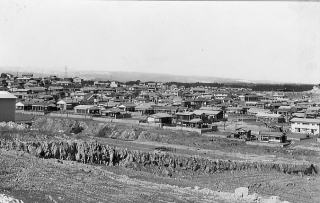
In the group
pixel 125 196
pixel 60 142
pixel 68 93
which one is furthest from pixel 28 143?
pixel 68 93

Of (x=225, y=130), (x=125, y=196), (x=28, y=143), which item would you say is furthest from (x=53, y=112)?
(x=125, y=196)

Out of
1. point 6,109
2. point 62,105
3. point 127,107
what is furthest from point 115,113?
point 6,109

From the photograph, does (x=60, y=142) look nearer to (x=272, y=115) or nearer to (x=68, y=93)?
(x=272, y=115)

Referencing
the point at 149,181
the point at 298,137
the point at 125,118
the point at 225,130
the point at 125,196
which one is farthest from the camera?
the point at 125,118

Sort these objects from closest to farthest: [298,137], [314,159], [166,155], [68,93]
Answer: [166,155] → [314,159] → [298,137] → [68,93]

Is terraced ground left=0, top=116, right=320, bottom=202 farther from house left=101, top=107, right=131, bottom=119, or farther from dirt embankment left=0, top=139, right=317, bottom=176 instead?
house left=101, top=107, right=131, bottom=119

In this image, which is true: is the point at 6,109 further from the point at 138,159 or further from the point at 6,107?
the point at 138,159

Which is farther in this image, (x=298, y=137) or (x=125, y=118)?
(x=125, y=118)

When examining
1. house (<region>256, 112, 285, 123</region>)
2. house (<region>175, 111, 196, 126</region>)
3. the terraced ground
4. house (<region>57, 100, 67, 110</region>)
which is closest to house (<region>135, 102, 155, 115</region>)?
house (<region>175, 111, 196, 126</region>)
